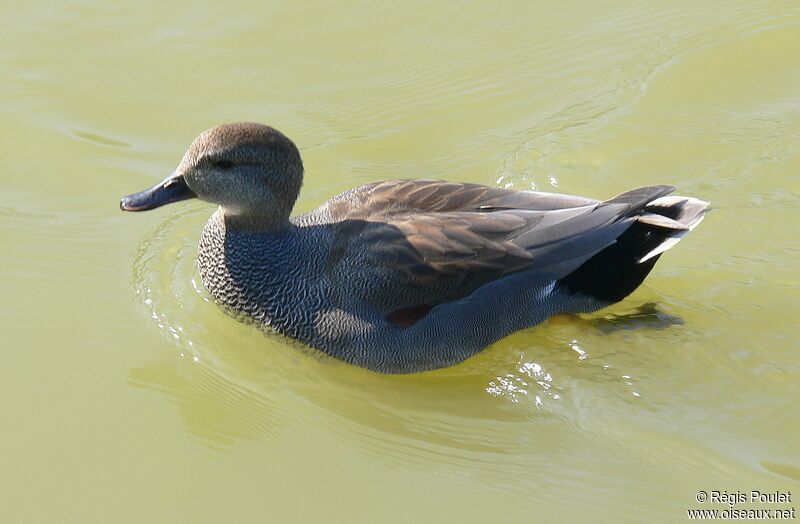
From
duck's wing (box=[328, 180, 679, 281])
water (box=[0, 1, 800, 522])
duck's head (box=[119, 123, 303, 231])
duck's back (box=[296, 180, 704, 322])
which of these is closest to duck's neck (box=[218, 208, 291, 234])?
duck's head (box=[119, 123, 303, 231])

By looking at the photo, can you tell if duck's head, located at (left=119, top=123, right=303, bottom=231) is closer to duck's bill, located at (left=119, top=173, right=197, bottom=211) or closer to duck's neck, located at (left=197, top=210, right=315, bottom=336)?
duck's bill, located at (left=119, top=173, right=197, bottom=211)

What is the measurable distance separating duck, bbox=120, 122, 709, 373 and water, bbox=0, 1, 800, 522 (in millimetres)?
233

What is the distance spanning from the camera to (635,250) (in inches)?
281

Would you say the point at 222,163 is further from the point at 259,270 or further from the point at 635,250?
the point at 635,250

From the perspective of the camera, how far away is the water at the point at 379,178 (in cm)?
584

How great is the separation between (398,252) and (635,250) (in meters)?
1.59

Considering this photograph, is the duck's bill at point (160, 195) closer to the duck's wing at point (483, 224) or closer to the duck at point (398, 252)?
the duck at point (398, 252)

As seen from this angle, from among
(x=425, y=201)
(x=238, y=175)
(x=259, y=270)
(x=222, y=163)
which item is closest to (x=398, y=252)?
(x=425, y=201)

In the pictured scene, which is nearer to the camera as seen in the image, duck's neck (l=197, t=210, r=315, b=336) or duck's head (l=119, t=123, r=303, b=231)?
duck's head (l=119, t=123, r=303, b=231)

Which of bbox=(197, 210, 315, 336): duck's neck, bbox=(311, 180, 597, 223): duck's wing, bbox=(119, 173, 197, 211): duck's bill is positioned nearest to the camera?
bbox=(119, 173, 197, 211): duck's bill

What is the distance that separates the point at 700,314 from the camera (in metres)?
7.27

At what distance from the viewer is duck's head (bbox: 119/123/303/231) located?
21.8 feet

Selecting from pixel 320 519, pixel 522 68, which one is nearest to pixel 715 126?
pixel 522 68

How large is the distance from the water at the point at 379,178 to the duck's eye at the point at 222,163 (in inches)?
42.0
